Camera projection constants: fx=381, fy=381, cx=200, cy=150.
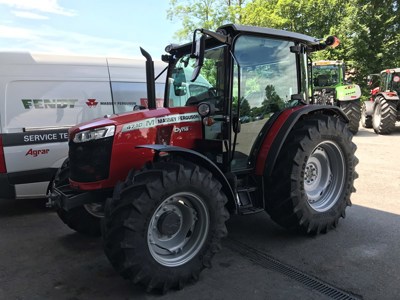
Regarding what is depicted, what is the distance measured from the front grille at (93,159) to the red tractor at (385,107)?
455 inches

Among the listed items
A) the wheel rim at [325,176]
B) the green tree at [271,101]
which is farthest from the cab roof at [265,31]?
the wheel rim at [325,176]

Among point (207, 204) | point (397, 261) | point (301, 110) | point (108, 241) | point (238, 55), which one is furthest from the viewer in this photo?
point (301, 110)

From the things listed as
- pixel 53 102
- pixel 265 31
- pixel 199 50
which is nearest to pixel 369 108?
pixel 265 31

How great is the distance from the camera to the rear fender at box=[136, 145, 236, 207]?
3266 millimetres

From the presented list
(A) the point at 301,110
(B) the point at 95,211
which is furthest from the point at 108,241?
(A) the point at 301,110

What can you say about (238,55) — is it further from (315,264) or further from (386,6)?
(386,6)

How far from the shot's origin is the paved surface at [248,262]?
10.4 feet

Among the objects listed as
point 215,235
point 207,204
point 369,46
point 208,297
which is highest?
point 369,46

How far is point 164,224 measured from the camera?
3.25 meters

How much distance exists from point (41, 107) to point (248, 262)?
357 cm

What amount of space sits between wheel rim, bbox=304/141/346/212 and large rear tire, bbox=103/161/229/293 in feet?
5.17

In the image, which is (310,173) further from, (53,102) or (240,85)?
(53,102)

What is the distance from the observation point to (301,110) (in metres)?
4.23

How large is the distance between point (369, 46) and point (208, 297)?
20.3 meters
